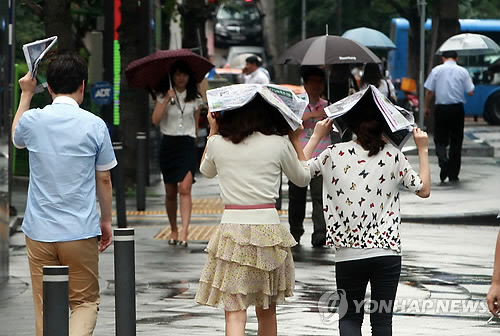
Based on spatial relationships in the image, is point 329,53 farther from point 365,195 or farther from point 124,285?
point 124,285

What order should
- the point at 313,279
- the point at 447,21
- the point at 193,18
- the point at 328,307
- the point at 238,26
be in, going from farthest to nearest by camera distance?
the point at 238,26
the point at 193,18
the point at 447,21
the point at 313,279
the point at 328,307

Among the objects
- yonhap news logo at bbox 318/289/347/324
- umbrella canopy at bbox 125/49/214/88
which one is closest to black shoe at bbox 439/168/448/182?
umbrella canopy at bbox 125/49/214/88

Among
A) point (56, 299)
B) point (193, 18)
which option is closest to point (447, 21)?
point (193, 18)

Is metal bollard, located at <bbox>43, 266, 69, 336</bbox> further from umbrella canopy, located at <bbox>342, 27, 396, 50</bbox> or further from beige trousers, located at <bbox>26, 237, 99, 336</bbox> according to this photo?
umbrella canopy, located at <bbox>342, 27, 396, 50</bbox>

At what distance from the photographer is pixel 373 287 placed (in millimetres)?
6691

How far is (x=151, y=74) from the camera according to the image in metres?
13.2

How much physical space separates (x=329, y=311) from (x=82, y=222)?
125 inches

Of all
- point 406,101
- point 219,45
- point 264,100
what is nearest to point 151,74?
point 264,100

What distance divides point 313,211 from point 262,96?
6175mm

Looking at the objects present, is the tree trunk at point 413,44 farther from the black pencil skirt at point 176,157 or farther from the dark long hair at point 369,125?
the dark long hair at point 369,125

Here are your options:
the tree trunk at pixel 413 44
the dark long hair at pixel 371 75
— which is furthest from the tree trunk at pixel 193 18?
the dark long hair at pixel 371 75

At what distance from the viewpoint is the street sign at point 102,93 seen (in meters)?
18.9

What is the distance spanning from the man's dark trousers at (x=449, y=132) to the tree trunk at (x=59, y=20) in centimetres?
587

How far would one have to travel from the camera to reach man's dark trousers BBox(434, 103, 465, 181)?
19.8m
